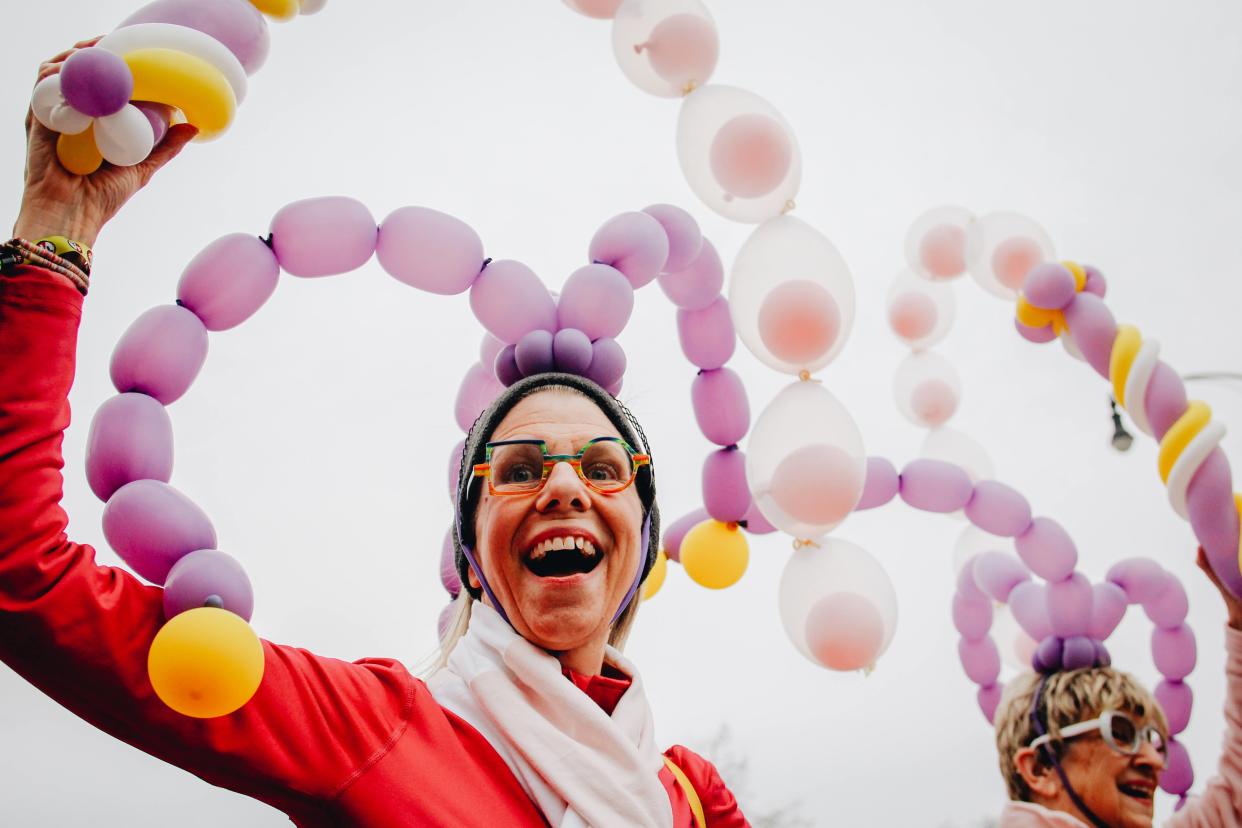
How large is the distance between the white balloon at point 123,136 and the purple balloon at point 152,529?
554 mm

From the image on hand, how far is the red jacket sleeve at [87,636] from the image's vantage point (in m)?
1.08

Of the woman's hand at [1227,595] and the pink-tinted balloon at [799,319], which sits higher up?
the pink-tinted balloon at [799,319]

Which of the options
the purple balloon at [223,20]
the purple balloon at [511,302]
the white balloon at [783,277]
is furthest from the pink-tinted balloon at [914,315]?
the purple balloon at [223,20]

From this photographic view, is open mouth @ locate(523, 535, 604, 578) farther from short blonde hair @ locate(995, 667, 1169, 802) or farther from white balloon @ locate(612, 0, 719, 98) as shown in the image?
short blonde hair @ locate(995, 667, 1169, 802)

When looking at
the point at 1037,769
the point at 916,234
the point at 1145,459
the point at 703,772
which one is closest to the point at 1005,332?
the point at 1145,459

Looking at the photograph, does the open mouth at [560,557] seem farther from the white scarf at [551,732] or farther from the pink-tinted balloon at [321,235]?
the pink-tinted balloon at [321,235]

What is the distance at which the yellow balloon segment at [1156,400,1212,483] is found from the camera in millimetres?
2162

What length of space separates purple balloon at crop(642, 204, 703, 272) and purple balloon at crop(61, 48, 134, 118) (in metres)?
1.44

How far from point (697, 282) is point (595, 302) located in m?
0.61

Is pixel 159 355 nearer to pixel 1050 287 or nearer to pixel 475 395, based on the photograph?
pixel 475 395

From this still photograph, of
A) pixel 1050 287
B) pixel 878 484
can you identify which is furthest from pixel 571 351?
pixel 1050 287

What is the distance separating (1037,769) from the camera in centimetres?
260

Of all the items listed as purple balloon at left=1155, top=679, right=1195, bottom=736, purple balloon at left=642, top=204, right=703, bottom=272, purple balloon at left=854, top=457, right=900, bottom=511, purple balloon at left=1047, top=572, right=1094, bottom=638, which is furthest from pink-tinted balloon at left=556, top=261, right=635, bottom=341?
purple balloon at left=1155, top=679, right=1195, bottom=736

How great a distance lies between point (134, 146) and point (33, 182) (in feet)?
0.55
